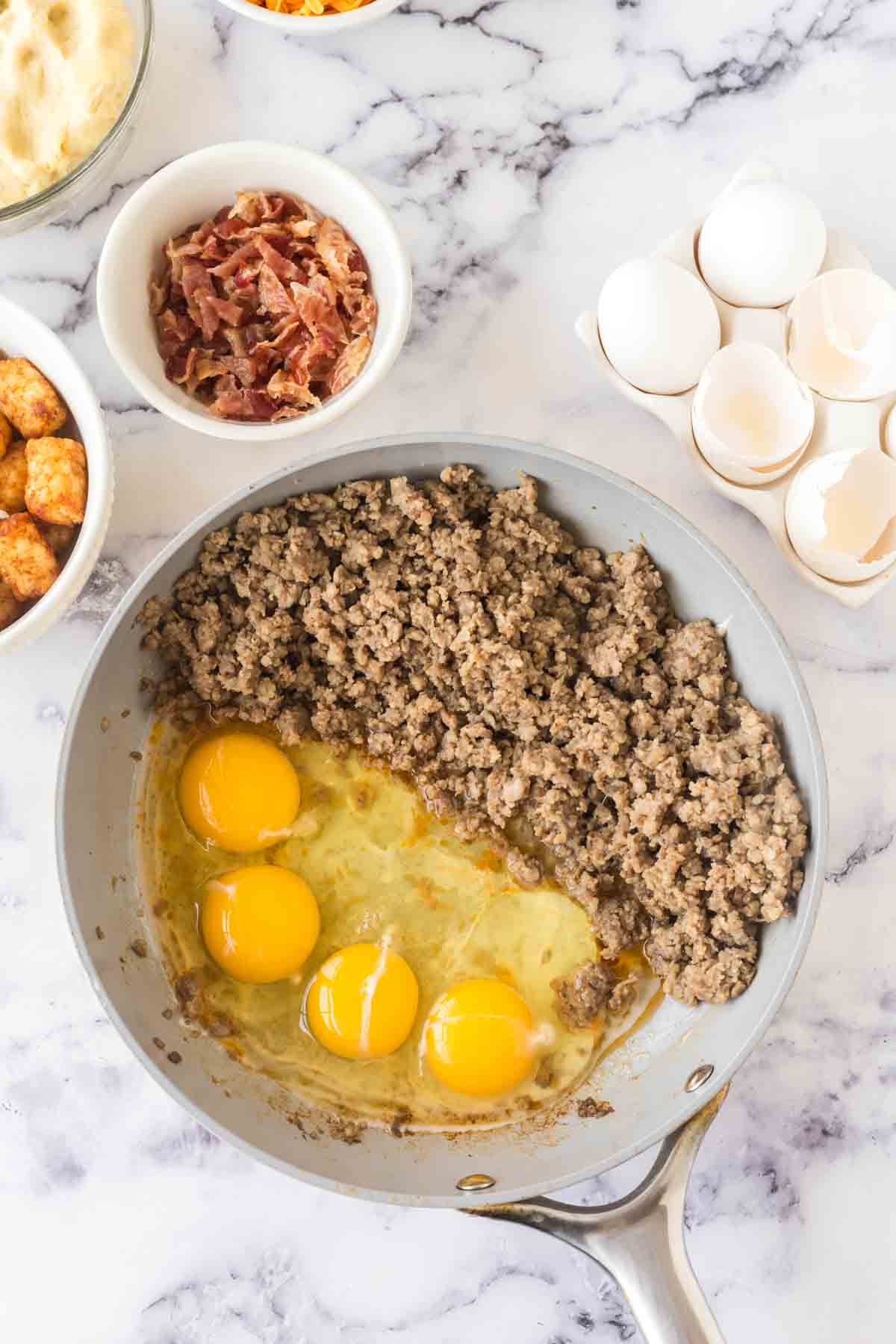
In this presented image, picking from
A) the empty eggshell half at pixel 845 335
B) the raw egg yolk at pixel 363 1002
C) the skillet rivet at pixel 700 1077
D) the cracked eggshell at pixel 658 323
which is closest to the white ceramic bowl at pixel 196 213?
the cracked eggshell at pixel 658 323

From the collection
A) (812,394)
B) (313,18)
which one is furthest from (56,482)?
(812,394)

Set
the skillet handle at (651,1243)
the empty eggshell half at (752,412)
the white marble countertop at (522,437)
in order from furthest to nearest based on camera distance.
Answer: the white marble countertop at (522,437) → the empty eggshell half at (752,412) → the skillet handle at (651,1243)

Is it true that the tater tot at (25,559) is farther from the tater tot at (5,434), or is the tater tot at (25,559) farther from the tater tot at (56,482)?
the tater tot at (5,434)

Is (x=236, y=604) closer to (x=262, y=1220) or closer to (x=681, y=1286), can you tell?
(x=262, y=1220)

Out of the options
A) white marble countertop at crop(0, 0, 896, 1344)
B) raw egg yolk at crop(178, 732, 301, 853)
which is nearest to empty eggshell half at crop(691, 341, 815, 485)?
white marble countertop at crop(0, 0, 896, 1344)

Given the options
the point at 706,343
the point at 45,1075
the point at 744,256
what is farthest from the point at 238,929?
the point at 744,256

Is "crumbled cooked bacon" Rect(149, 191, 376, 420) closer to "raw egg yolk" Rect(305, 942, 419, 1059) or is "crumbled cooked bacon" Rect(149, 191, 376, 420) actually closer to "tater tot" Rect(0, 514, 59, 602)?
"tater tot" Rect(0, 514, 59, 602)

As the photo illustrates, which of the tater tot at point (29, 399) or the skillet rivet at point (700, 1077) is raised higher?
the tater tot at point (29, 399)
